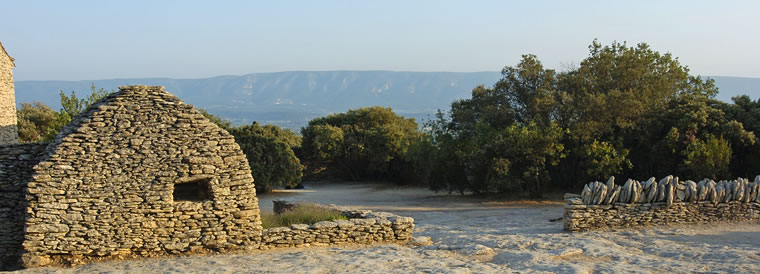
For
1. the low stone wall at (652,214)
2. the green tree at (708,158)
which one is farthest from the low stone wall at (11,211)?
the green tree at (708,158)

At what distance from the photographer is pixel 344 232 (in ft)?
44.6

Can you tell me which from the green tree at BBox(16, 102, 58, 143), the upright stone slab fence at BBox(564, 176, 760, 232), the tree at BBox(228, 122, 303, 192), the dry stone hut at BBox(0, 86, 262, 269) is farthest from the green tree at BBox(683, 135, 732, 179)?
the green tree at BBox(16, 102, 58, 143)

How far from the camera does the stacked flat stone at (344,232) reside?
12945mm

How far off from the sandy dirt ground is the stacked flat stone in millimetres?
355

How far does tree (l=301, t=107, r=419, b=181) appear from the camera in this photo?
139 feet

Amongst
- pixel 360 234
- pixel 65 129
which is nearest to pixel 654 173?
pixel 360 234

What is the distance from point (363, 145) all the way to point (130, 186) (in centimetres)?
3217

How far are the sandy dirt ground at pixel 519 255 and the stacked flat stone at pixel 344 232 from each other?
1.16 ft

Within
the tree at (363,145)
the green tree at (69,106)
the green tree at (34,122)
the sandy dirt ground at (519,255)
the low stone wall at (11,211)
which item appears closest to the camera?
the sandy dirt ground at (519,255)

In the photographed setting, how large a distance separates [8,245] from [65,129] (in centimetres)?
240

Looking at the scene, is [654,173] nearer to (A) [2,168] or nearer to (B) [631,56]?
(B) [631,56]

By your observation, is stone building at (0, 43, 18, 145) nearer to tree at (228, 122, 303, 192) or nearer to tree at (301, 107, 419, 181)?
tree at (228, 122, 303, 192)

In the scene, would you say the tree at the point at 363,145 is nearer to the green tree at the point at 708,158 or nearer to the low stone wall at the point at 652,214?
the green tree at the point at 708,158

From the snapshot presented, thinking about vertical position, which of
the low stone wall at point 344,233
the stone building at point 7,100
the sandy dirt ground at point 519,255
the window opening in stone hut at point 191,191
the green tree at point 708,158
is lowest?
the sandy dirt ground at point 519,255
